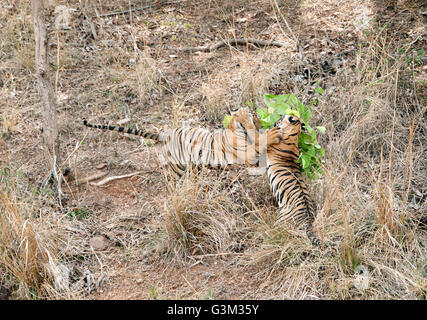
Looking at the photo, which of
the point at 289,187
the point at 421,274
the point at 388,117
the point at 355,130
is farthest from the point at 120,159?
the point at 421,274

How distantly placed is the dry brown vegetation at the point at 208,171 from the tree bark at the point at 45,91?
206 millimetres

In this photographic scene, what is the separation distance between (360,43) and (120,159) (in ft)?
10.2

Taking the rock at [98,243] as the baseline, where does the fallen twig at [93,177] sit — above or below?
above

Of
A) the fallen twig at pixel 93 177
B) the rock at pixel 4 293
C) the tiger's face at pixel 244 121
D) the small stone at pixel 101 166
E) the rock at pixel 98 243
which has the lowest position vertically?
the rock at pixel 4 293

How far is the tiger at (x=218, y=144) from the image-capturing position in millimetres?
4305

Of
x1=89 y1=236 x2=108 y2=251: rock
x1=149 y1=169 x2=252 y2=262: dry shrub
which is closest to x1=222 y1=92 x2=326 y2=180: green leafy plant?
x1=149 y1=169 x2=252 y2=262: dry shrub

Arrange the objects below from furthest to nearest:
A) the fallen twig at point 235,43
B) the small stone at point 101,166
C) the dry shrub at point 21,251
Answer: the fallen twig at point 235,43, the small stone at point 101,166, the dry shrub at point 21,251

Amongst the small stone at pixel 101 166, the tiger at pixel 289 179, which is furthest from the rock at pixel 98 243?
the tiger at pixel 289 179

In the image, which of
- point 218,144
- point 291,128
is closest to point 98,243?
point 218,144

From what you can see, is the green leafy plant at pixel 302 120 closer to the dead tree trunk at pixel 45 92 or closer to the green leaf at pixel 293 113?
the green leaf at pixel 293 113

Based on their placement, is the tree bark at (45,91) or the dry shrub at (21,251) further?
the tree bark at (45,91)

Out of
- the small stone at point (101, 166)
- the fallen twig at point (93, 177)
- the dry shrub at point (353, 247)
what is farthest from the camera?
the small stone at point (101, 166)

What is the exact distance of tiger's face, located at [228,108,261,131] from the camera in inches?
171
